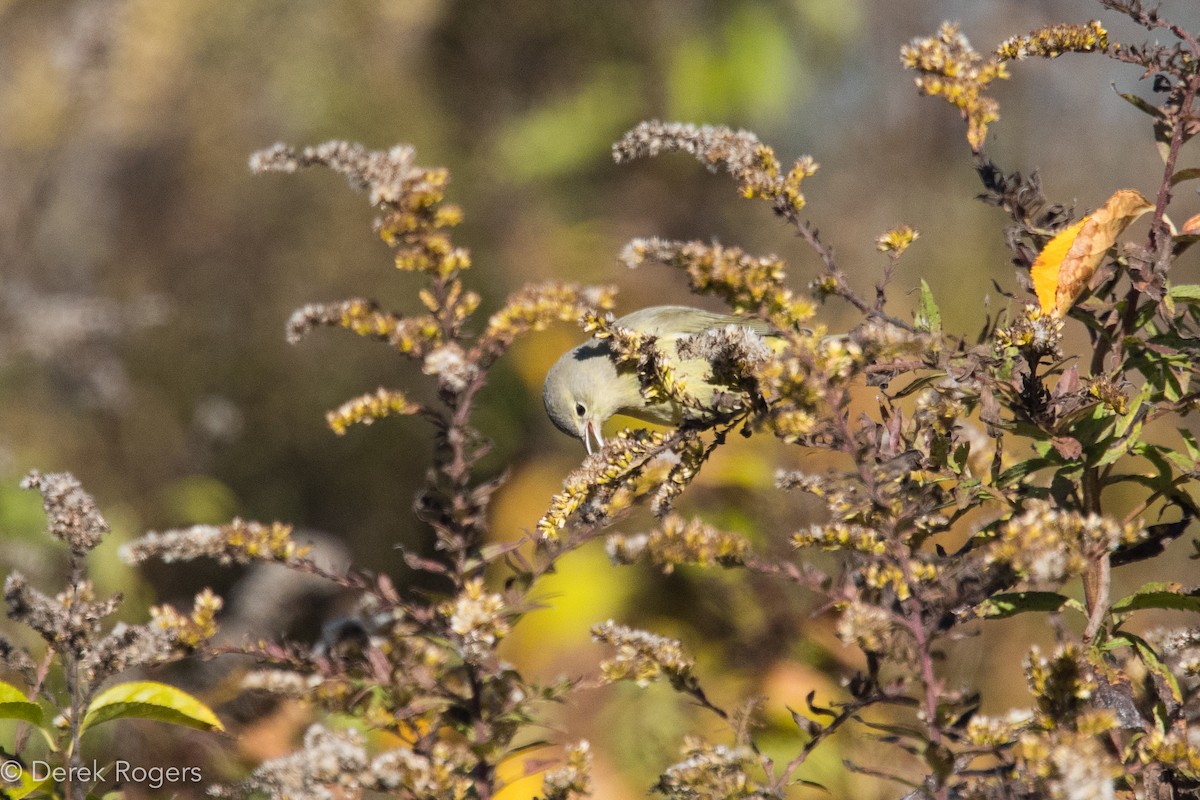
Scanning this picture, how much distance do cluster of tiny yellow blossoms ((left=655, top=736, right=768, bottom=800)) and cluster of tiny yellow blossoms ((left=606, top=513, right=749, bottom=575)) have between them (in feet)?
0.63

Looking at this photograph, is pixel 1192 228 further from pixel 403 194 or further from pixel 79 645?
pixel 79 645

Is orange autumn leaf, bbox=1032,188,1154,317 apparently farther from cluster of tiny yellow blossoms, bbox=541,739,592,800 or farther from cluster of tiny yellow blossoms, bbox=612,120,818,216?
cluster of tiny yellow blossoms, bbox=541,739,592,800

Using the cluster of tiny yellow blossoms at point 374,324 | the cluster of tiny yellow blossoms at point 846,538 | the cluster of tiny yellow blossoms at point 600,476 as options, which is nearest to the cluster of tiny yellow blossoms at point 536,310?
the cluster of tiny yellow blossoms at point 374,324

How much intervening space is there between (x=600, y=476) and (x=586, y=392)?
1.12 m

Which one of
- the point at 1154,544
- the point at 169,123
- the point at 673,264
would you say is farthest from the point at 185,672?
the point at 169,123

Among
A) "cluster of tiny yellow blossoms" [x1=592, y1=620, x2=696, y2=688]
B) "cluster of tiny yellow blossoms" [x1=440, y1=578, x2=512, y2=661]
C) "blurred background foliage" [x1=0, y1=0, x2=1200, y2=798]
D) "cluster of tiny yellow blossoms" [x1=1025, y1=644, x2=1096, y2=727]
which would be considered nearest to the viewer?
"cluster of tiny yellow blossoms" [x1=1025, y1=644, x2=1096, y2=727]

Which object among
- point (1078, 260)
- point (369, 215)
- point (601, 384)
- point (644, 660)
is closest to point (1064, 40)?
point (1078, 260)

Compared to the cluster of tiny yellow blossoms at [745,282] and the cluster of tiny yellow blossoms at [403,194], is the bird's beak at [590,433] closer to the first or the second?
the cluster of tiny yellow blossoms at [403,194]

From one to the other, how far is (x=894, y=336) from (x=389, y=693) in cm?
74

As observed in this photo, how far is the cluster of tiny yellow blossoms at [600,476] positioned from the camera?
3.87 ft

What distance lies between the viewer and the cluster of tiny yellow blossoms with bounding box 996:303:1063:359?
1.08 metres

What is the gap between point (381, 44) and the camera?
4.90 metres

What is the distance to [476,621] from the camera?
1.14m

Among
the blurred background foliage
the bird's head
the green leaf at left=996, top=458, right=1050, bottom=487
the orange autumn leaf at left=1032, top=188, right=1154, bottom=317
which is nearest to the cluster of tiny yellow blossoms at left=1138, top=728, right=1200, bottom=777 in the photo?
the green leaf at left=996, top=458, right=1050, bottom=487
